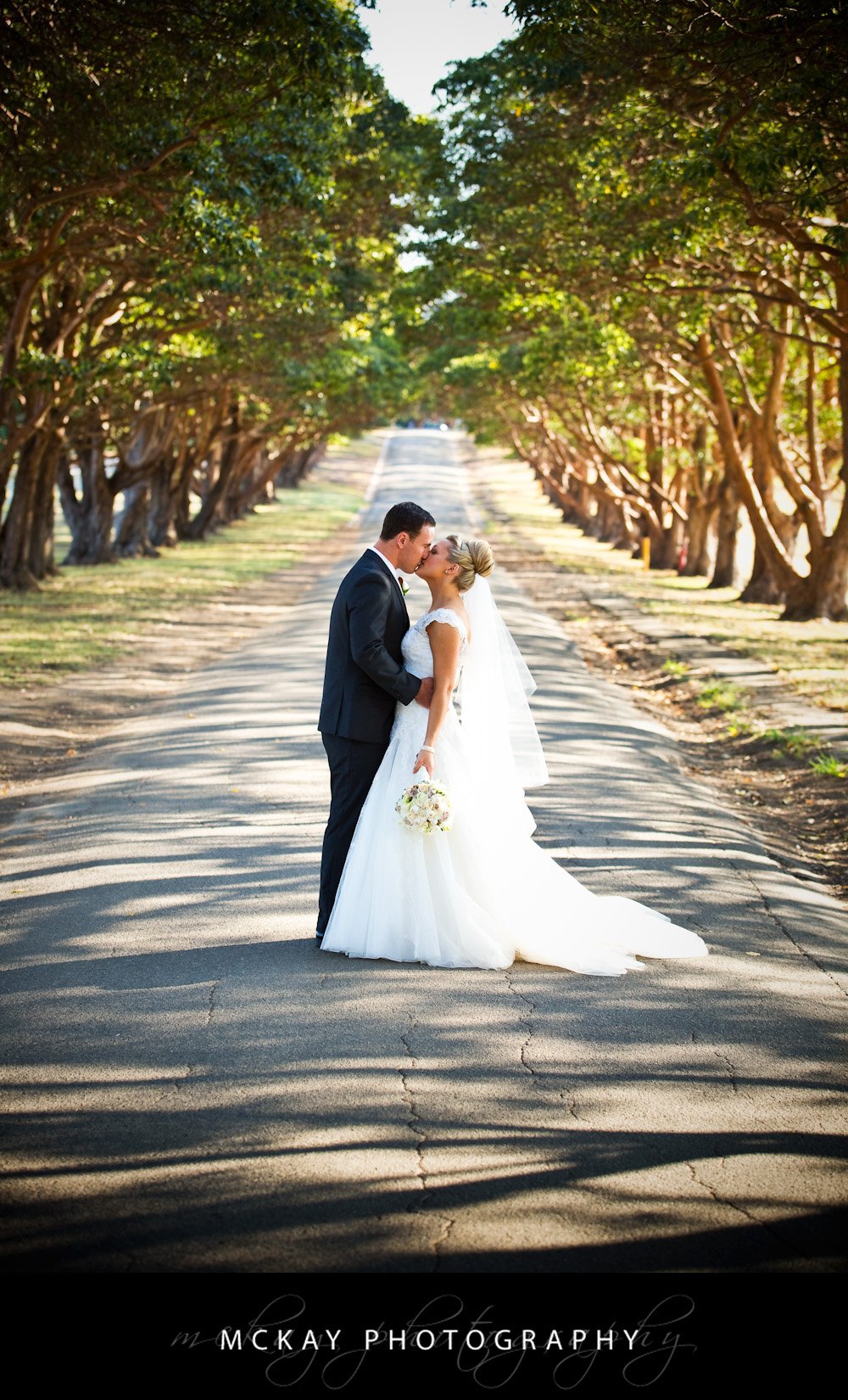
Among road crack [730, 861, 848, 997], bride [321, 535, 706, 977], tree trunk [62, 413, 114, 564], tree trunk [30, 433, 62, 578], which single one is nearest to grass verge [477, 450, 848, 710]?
road crack [730, 861, 848, 997]

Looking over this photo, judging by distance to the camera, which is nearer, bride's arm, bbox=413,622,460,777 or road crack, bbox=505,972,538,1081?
road crack, bbox=505,972,538,1081

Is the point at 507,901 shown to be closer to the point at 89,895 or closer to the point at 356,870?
the point at 356,870

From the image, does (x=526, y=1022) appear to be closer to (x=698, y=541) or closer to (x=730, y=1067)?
(x=730, y=1067)

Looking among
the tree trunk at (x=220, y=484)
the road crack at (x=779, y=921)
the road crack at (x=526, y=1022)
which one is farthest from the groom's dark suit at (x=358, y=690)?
the tree trunk at (x=220, y=484)

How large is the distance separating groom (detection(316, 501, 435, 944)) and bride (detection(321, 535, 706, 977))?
103 millimetres

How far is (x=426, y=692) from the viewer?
704cm

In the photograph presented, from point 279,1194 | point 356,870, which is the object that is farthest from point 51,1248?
point 356,870

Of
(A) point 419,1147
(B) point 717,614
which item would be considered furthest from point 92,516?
(A) point 419,1147

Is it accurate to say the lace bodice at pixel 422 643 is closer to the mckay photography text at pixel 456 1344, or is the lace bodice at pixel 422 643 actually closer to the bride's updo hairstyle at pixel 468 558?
the bride's updo hairstyle at pixel 468 558

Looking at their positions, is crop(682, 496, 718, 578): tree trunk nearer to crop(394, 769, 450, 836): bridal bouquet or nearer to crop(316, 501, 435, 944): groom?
crop(316, 501, 435, 944): groom

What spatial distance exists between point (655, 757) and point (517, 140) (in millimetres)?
12124

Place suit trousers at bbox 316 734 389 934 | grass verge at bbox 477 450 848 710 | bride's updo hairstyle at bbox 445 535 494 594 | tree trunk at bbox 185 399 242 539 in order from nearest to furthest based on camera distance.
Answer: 1. bride's updo hairstyle at bbox 445 535 494 594
2. suit trousers at bbox 316 734 389 934
3. grass verge at bbox 477 450 848 710
4. tree trunk at bbox 185 399 242 539

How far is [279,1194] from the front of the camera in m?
4.36

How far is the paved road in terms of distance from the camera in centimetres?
416
